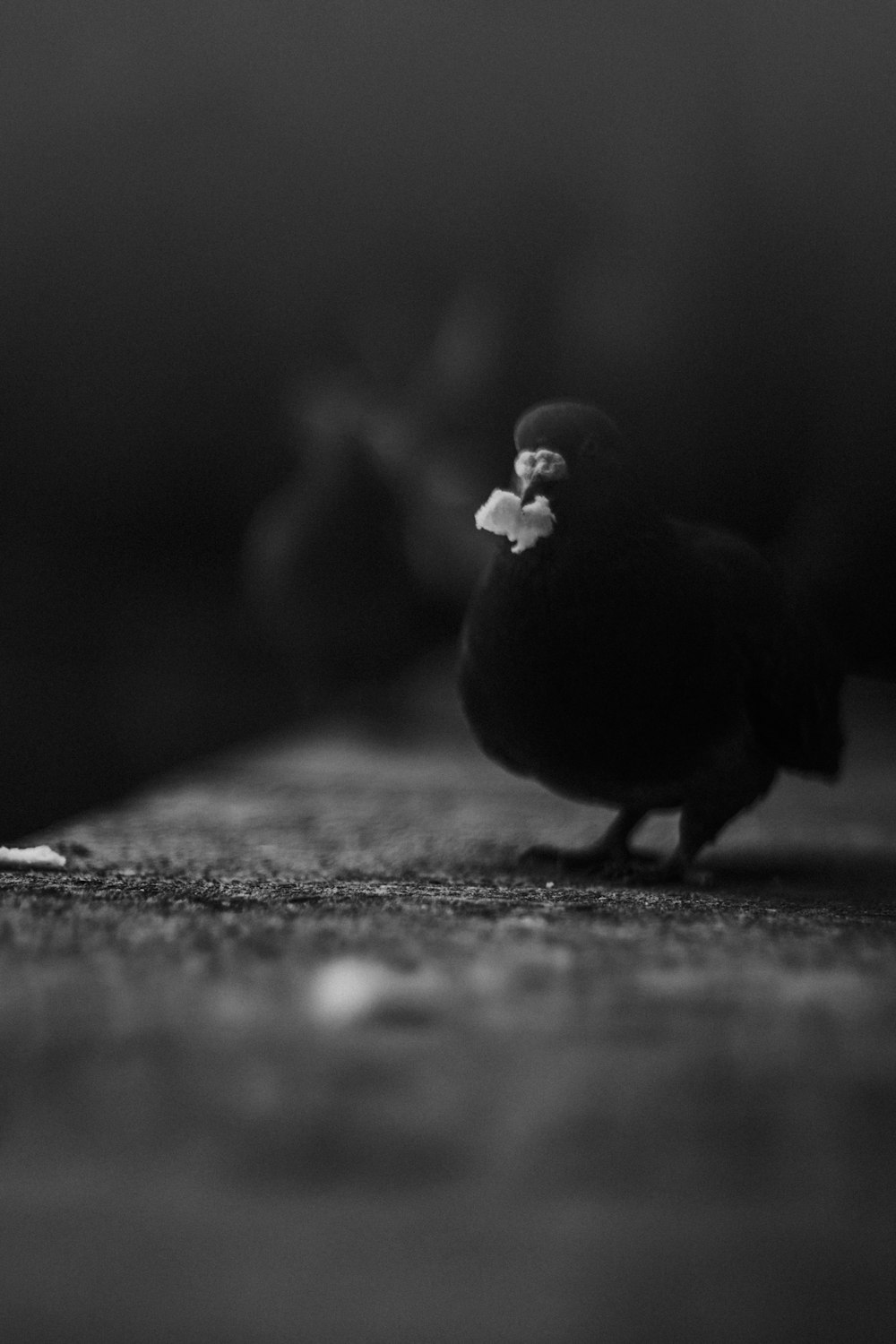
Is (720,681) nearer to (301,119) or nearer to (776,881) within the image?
(776,881)

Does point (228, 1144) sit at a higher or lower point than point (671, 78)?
lower

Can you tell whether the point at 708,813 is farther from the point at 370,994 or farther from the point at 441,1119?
the point at 441,1119

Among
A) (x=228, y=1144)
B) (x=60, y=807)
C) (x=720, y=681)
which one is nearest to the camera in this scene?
(x=228, y=1144)

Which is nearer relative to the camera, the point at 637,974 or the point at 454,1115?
the point at 454,1115

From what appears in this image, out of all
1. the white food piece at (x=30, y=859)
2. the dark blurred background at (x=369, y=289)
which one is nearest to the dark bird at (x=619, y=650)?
the white food piece at (x=30, y=859)

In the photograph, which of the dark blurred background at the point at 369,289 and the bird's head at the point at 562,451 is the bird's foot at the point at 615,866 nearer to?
the bird's head at the point at 562,451

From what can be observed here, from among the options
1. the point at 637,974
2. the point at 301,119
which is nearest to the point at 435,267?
the point at 301,119

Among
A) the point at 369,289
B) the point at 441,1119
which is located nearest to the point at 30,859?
the point at 441,1119
